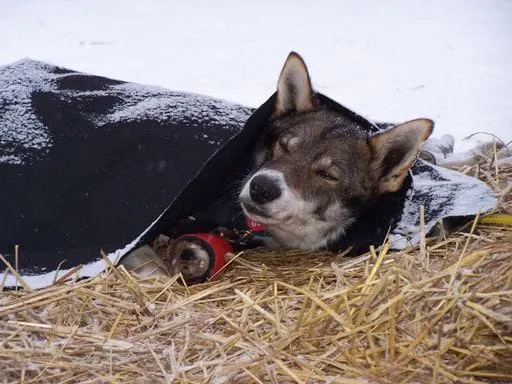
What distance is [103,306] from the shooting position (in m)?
2.85

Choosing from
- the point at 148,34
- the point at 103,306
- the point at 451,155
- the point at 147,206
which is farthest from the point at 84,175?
the point at 148,34

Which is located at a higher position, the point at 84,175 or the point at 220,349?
the point at 84,175

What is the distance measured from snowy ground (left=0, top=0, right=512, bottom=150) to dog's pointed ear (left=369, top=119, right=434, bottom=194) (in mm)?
2799

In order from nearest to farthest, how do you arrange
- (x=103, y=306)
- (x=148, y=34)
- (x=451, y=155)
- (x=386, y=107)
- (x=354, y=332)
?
(x=354, y=332) < (x=103, y=306) < (x=451, y=155) < (x=386, y=107) < (x=148, y=34)

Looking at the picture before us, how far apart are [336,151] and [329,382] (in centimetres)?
149

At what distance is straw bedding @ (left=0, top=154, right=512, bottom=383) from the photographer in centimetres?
231

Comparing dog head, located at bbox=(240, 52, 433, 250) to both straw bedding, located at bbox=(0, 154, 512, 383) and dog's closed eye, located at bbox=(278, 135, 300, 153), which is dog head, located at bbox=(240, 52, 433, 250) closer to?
dog's closed eye, located at bbox=(278, 135, 300, 153)

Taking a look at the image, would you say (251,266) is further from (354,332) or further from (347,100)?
(347,100)

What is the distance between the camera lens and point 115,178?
11.0 feet

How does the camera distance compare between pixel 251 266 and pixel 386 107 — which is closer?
pixel 251 266

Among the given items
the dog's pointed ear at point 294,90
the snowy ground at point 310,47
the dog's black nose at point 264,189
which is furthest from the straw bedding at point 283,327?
the snowy ground at point 310,47

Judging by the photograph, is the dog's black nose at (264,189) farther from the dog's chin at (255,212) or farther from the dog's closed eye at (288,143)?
the dog's closed eye at (288,143)

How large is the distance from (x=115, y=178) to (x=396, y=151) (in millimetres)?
1458

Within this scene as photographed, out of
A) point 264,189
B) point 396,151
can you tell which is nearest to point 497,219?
point 396,151
